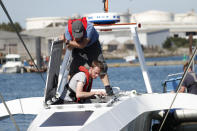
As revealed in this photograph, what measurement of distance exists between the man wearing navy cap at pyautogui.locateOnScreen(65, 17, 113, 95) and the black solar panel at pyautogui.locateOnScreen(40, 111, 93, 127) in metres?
1.21

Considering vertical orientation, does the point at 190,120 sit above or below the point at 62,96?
below

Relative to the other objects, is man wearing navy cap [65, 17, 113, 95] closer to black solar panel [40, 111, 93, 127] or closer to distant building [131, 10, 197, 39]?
black solar panel [40, 111, 93, 127]

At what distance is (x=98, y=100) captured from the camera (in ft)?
22.1

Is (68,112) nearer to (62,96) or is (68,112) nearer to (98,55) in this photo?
(62,96)

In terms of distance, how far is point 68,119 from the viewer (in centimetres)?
576

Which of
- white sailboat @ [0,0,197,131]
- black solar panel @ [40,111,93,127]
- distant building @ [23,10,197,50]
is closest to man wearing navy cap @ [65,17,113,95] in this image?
white sailboat @ [0,0,197,131]

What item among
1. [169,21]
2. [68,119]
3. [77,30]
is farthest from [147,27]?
[68,119]

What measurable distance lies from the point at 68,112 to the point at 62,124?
16.6 inches

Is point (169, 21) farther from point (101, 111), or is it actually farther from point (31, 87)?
point (101, 111)

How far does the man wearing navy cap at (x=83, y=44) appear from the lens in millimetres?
7019

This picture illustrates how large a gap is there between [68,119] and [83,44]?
162 centimetres

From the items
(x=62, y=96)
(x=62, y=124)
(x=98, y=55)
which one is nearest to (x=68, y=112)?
(x=62, y=124)

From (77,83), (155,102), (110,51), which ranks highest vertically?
(77,83)

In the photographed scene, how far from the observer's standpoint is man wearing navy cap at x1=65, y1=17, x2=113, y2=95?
23.0 ft
